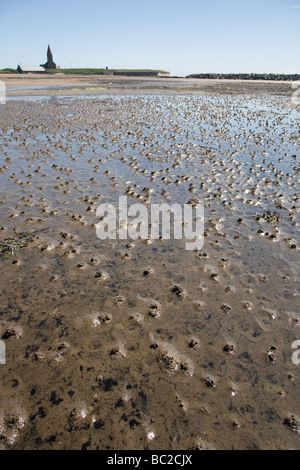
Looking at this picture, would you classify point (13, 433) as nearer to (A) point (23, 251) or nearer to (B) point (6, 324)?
(B) point (6, 324)

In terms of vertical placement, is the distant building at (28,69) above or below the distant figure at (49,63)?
below

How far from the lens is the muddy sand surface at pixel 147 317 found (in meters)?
3.73

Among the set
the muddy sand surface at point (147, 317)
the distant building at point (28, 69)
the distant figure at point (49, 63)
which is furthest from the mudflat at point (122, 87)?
the distant figure at point (49, 63)

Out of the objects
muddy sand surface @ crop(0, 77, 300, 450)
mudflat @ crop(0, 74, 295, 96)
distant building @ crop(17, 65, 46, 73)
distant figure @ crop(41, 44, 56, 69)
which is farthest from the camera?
distant figure @ crop(41, 44, 56, 69)

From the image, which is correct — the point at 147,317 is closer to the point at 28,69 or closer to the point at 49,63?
the point at 28,69

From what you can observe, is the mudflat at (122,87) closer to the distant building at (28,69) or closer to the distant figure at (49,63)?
the distant building at (28,69)

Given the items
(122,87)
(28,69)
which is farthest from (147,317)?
(28,69)

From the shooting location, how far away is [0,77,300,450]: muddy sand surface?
373 centimetres

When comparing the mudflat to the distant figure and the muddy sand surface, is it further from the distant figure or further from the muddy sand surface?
the distant figure

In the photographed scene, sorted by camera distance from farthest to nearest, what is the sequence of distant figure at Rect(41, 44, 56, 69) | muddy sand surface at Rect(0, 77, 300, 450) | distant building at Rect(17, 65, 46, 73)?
1. distant figure at Rect(41, 44, 56, 69)
2. distant building at Rect(17, 65, 46, 73)
3. muddy sand surface at Rect(0, 77, 300, 450)

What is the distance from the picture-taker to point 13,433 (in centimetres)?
354

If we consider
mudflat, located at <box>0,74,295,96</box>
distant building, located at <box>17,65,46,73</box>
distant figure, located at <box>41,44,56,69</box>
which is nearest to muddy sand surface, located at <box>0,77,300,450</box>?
mudflat, located at <box>0,74,295,96</box>

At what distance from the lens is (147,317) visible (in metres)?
5.41
